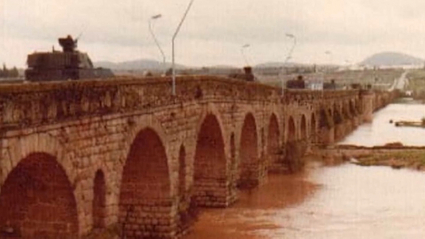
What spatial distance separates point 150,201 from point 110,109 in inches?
204

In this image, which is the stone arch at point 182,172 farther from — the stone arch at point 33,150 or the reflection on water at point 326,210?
the stone arch at point 33,150

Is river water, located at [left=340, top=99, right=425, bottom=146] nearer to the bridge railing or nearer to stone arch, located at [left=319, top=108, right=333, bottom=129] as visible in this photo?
stone arch, located at [left=319, top=108, right=333, bottom=129]

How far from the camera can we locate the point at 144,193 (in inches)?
821

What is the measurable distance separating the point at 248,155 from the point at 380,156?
14903mm

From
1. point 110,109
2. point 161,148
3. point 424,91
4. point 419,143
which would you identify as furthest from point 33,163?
point 424,91

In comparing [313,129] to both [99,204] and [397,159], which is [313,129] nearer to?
[397,159]

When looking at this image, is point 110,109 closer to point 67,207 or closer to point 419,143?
point 67,207

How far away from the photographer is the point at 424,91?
541 feet

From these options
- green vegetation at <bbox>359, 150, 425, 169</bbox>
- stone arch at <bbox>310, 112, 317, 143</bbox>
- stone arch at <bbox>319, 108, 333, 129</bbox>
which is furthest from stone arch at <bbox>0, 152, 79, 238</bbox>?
stone arch at <bbox>319, 108, 333, 129</bbox>

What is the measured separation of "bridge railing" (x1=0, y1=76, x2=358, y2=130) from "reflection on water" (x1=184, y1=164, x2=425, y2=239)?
446 cm

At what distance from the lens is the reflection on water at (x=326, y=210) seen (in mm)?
24203

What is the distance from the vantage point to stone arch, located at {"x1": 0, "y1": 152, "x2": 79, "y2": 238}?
1459cm

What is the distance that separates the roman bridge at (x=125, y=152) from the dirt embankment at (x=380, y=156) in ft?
32.0

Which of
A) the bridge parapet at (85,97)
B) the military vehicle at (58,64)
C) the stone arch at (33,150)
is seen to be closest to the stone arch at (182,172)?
the bridge parapet at (85,97)
